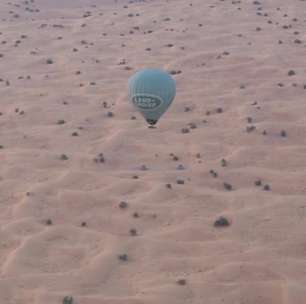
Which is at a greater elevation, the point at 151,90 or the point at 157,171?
the point at 151,90

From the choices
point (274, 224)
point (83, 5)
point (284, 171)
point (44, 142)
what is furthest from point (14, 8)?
point (274, 224)

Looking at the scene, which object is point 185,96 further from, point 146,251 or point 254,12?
point 254,12

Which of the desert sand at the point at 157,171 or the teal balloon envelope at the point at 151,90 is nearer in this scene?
the desert sand at the point at 157,171

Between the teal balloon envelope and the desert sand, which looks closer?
the desert sand
